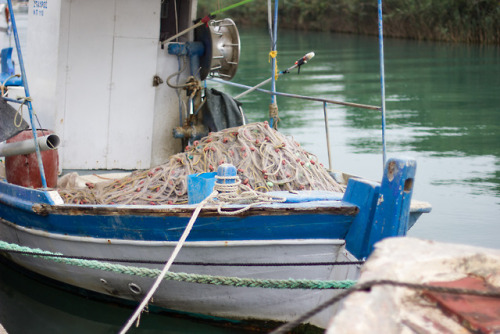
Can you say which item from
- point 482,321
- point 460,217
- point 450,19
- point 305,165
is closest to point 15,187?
point 305,165

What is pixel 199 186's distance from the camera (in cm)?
527

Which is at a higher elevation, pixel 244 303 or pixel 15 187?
pixel 15 187

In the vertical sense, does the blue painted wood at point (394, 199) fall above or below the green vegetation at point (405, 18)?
below

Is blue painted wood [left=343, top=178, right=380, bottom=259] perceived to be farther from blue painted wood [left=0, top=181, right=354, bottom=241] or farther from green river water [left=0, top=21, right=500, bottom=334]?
green river water [left=0, top=21, right=500, bottom=334]

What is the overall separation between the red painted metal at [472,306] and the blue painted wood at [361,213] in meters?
1.48

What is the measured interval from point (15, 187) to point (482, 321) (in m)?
4.23

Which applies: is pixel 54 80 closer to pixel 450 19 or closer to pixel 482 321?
pixel 482 321

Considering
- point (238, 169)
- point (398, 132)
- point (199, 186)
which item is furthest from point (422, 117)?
point (199, 186)

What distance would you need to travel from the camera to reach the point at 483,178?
11.0 m

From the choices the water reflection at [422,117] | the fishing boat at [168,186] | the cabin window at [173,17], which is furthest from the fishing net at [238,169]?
the water reflection at [422,117]

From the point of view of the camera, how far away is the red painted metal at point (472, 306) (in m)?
2.61

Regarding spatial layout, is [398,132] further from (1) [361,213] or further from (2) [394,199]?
(2) [394,199]

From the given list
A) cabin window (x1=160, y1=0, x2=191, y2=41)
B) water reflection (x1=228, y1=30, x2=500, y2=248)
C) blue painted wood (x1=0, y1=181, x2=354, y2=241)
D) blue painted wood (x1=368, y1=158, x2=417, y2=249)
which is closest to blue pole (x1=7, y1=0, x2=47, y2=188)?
blue painted wood (x1=0, y1=181, x2=354, y2=241)

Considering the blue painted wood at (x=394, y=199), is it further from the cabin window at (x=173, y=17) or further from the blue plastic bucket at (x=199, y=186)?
the cabin window at (x=173, y=17)
